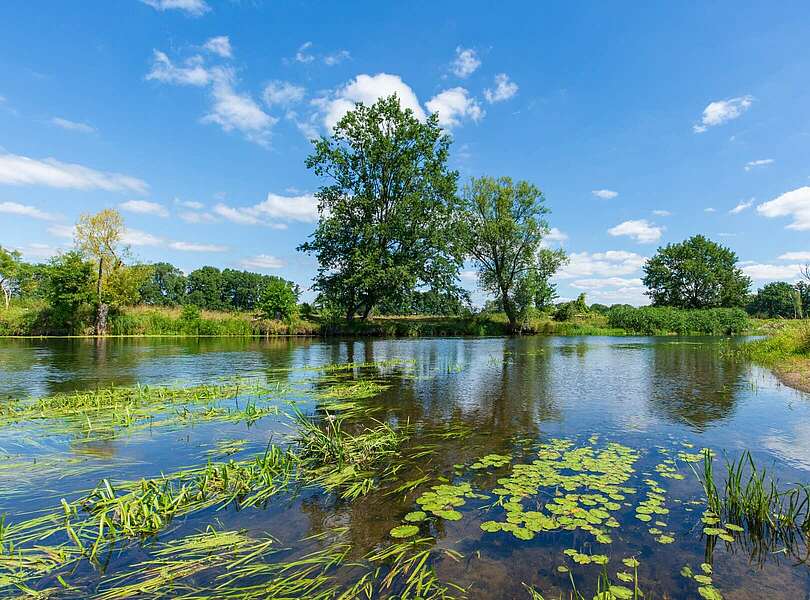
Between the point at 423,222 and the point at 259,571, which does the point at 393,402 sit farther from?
the point at 423,222

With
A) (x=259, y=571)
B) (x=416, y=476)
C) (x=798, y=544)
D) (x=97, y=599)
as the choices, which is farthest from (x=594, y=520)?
(x=97, y=599)

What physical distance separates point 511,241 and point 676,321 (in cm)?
2203

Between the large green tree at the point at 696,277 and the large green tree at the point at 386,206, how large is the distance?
1912 inches

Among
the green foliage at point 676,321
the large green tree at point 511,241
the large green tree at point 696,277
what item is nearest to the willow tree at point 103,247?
the large green tree at point 511,241

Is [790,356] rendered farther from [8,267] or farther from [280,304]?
[8,267]

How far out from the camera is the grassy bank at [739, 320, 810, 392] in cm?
1294

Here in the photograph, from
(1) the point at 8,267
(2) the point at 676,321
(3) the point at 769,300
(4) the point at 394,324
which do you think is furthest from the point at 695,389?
(3) the point at 769,300

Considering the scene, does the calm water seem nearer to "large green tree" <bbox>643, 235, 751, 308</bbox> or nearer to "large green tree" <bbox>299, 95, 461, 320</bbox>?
"large green tree" <bbox>299, 95, 461, 320</bbox>

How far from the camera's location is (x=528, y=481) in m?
5.36

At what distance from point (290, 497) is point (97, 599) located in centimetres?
212

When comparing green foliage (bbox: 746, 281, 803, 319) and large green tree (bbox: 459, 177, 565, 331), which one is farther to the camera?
green foliage (bbox: 746, 281, 803, 319)

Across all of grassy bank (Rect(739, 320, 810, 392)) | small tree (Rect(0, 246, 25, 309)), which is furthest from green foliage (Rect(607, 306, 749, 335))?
small tree (Rect(0, 246, 25, 309))

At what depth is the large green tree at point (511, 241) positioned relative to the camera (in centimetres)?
4722

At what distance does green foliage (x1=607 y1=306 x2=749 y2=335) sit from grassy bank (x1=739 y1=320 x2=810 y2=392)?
2856 centimetres
